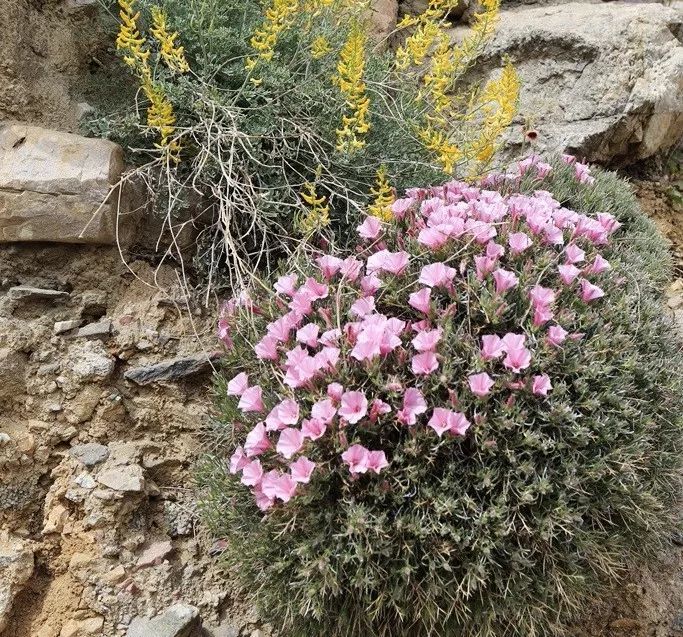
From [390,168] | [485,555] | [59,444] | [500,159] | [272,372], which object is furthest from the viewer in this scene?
[500,159]

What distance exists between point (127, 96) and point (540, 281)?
2.12 meters

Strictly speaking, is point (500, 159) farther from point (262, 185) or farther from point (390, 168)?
point (262, 185)

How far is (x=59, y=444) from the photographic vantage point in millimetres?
2395

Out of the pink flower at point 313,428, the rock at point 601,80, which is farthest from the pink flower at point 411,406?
the rock at point 601,80

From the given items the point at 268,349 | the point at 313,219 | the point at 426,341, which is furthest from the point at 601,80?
the point at 268,349

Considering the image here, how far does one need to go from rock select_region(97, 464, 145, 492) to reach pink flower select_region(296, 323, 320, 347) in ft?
2.74

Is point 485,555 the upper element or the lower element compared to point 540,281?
lower

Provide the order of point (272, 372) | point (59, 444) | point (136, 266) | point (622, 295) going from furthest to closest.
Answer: point (136, 266) → point (59, 444) → point (622, 295) → point (272, 372)

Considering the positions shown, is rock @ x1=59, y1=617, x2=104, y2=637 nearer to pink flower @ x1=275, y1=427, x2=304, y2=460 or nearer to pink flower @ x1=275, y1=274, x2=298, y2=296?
pink flower @ x1=275, y1=427, x2=304, y2=460

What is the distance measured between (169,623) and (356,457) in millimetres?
902

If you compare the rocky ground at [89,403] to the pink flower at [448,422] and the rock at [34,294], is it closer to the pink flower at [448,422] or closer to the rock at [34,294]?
the rock at [34,294]

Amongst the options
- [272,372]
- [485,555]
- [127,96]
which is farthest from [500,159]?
[485,555]

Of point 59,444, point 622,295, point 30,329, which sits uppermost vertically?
point 622,295

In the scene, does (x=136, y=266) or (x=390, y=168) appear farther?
(x=390, y=168)
